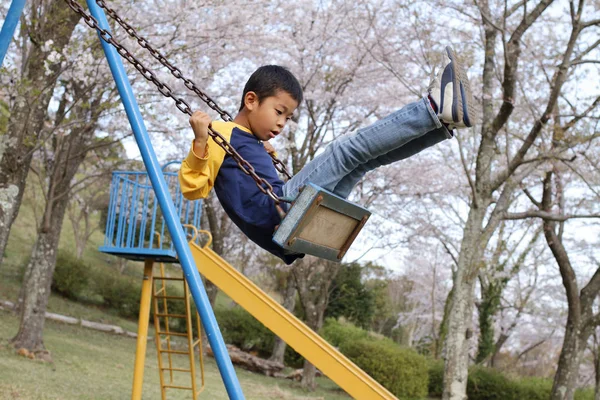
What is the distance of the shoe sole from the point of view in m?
2.44

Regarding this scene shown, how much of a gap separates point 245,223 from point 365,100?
32.8ft

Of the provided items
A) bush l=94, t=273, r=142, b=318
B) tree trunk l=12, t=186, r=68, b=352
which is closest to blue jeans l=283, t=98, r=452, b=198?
tree trunk l=12, t=186, r=68, b=352

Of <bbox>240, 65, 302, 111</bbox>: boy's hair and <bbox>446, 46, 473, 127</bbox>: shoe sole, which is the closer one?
<bbox>446, 46, 473, 127</bbox>: shoe sole

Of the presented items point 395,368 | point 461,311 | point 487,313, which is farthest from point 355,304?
point 461,311

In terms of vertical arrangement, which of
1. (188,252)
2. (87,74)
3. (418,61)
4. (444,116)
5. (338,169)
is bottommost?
(188,252)

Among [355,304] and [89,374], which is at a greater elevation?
[355,304]

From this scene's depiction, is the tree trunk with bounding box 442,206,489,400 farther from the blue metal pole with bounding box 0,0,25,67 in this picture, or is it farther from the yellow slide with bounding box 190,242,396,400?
the blue metal pole with bounding box 0,0,25,67

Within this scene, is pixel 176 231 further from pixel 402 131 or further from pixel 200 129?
pixel 402 131

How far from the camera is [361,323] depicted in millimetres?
21156

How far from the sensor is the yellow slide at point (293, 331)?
5.67 m

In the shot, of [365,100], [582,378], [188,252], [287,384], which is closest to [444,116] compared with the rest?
[188,252]

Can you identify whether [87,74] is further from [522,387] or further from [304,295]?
[522,387]

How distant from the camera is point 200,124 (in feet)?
7.93

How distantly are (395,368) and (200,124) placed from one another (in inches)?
452
